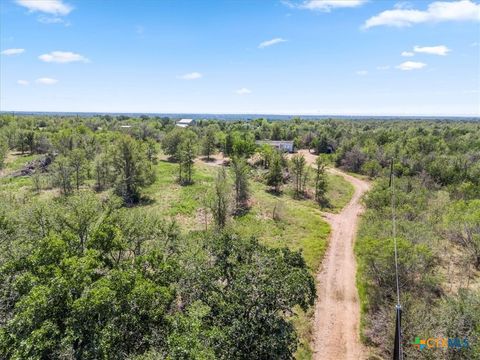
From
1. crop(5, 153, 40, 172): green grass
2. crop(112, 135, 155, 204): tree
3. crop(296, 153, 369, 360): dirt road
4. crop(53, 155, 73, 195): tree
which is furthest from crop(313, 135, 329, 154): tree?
crop(5, 153, 40, 172): green grass

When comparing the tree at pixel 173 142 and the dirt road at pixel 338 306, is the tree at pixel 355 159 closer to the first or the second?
the dirt road at pixel 338 306

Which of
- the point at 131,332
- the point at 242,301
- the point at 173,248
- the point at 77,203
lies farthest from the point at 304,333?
the point at 77,203

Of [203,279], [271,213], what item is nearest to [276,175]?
[271,213]

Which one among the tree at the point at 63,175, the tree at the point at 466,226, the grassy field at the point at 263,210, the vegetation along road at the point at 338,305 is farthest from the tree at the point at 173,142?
the tree at the point at 466,226

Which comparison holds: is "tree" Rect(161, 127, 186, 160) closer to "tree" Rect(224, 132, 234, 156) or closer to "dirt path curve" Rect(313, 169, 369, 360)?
"tree" Rect(224, 132, 234, 156)

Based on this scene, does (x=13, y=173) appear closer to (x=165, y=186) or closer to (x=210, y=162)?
(x=165, y=186)

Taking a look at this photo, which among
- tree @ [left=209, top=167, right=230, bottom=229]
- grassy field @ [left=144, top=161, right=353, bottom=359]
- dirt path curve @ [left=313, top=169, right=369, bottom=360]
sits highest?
tree @ [left=209, top=167, right=230, bottom=229]
